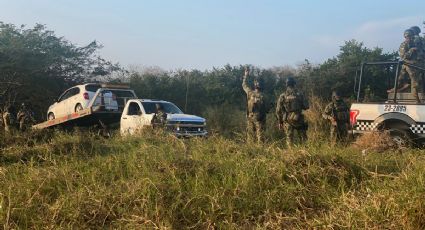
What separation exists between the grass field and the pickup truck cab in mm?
6287

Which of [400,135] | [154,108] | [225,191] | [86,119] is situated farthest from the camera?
[86,119]

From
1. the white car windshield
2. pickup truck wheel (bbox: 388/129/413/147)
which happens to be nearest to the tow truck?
the white car windshield

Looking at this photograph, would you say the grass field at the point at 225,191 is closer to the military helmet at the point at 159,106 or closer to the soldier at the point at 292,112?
the soldier at the point at 292,112

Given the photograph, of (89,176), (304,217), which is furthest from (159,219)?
(89,176)

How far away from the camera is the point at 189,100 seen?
24172 millimetres

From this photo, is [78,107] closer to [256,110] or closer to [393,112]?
[256,110]

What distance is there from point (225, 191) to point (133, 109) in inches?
388

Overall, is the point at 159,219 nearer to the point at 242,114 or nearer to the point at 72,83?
the point at 242,114

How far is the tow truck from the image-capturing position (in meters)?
14.6

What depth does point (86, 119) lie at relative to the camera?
49.4 feet

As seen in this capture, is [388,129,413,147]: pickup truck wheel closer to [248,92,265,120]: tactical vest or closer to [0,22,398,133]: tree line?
[248,92,265,120]: tactical vest

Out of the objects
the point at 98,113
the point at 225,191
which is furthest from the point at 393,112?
the point at 98,113

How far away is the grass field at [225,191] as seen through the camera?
15.2ft

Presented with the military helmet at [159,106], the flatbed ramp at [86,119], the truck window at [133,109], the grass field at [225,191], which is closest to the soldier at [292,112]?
the grass field at [225,191]
